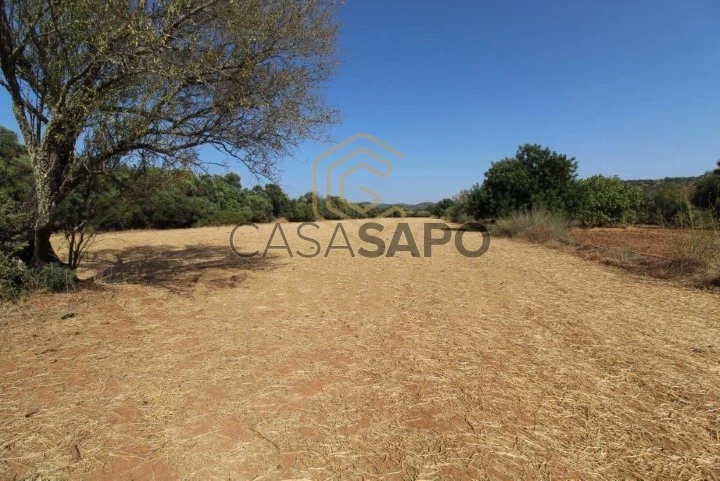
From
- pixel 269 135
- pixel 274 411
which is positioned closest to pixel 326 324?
pixel 274 411

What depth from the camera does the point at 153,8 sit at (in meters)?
4.53

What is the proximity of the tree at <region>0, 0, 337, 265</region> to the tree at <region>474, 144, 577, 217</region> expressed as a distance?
10022mm

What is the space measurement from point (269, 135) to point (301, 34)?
5.71 ft

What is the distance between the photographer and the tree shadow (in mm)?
5988

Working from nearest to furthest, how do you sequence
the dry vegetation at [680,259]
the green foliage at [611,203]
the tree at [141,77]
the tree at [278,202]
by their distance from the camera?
the tree at [141,77], the dry vegetation at [680,259], the green foliage at [611,203], the tree at [278,202]

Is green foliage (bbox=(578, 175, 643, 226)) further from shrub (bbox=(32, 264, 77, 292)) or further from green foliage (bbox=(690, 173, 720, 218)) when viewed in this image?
shrub (bbox=(32, 264, 77, 292))

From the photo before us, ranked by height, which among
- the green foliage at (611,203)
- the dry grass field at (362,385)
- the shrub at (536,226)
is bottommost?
→ the dry grass field at (362,385)

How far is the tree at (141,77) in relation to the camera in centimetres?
421

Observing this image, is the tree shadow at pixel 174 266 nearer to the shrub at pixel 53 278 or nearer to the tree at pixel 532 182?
the shrub at pixel 53 278

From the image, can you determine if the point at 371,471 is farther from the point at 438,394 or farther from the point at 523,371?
the point at 523,371

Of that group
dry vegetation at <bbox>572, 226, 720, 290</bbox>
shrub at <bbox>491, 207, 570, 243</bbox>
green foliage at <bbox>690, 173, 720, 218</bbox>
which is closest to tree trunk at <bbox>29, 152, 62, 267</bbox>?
dry vegetation at <bbox>572, 226, 720, 290</bbox>

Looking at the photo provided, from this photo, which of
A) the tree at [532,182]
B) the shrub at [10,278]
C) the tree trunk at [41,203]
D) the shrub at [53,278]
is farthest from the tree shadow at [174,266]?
the tree at [532,182]

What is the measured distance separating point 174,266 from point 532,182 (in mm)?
12269

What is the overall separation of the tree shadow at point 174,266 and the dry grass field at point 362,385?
677mm
